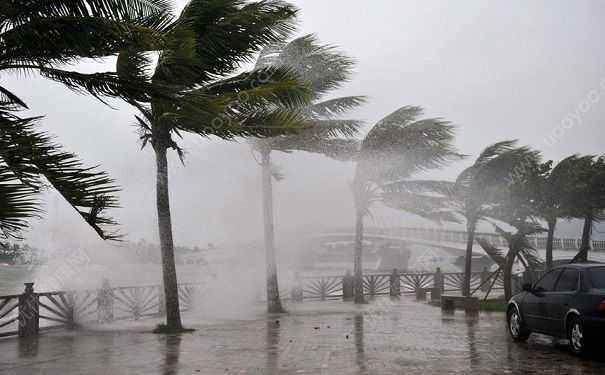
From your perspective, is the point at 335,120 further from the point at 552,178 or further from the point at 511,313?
the point at 552,178

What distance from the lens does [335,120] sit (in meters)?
21.0

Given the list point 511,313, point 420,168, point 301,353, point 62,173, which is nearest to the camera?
point 62,173

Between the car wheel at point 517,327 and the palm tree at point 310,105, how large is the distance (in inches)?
361

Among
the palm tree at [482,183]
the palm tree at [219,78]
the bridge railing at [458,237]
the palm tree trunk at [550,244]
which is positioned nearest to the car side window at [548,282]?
the palm tree at [219,78]

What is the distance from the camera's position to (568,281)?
10.5m

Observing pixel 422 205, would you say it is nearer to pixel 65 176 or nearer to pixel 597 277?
pixel 597 277

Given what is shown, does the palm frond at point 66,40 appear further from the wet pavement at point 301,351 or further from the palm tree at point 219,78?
the wet pavement at point 301,351

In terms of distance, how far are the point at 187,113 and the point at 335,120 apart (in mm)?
12514

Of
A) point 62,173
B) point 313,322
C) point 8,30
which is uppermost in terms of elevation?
point 8,30

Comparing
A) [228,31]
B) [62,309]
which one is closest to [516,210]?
[228,31]

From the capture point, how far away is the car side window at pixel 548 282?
36.2ft

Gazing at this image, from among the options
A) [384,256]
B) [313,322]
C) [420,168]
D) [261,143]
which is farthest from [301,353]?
[384,256]

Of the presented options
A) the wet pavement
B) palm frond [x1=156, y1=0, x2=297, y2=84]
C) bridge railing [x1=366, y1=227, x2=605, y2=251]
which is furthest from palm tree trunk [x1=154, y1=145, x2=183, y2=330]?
bridge railing [x1=366, y1=227, x2=605, y2=251]

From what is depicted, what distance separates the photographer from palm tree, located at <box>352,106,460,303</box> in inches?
939
